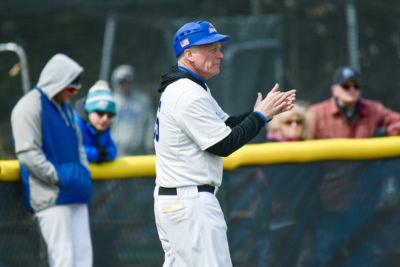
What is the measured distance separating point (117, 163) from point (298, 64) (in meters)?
4.14

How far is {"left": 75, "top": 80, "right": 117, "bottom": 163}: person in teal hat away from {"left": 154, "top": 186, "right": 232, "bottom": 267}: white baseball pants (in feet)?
4.50

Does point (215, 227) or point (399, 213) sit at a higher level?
point (215, 227)

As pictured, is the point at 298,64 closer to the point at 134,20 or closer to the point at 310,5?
the point at 310,5

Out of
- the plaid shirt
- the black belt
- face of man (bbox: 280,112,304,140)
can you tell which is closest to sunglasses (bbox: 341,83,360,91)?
the plaid shirt

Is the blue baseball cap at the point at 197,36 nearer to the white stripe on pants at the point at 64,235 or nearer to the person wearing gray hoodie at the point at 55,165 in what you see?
the person wearing gray hoodie at the point at 55,165

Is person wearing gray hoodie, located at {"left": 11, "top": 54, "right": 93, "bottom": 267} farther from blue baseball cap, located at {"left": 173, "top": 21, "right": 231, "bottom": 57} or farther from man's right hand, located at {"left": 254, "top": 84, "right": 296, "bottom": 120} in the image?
man's right hand, located at {"left": 254, "top": 84, "right": 296, "bottom": 120}

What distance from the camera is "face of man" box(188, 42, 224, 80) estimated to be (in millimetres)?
3939

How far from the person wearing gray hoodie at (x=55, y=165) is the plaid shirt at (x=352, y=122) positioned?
7.36 ft

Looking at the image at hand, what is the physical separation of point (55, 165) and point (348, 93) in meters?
2.82

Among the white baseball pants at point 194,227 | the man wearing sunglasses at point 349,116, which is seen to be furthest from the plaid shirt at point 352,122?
the white baseball pants at point 194,227

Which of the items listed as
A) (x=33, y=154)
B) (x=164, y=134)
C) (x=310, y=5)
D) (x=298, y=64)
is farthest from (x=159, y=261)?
(x=310, y=5)

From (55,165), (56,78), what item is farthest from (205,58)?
(55,165)

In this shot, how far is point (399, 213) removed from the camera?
547 cm

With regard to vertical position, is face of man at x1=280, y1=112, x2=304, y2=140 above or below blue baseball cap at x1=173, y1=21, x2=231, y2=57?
below
